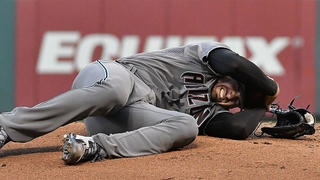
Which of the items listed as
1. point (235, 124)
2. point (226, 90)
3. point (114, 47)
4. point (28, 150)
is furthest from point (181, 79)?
point (114, 47)

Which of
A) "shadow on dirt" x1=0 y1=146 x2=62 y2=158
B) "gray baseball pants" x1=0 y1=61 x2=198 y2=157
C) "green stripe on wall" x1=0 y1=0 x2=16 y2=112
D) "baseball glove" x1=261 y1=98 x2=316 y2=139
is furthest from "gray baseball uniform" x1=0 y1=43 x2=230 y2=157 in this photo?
"green stripe on wall" x1=0 y1=0 x2=16 y2=112

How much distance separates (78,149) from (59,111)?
10.5 inches

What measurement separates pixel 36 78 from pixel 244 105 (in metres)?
3.33

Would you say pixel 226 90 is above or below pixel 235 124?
above

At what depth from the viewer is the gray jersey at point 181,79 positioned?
3.26 meters

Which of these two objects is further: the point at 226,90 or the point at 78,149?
the point at 226,90

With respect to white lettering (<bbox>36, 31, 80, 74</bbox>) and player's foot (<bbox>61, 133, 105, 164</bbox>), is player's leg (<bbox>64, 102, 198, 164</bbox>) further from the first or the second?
white lettering (<bbox>36, 31, 80, 74</bbox>)

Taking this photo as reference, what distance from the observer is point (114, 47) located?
633 centimetres

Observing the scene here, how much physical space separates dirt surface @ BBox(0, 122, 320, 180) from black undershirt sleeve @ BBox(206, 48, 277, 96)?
30cm

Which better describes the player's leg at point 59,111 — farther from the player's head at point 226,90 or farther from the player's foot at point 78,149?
the player's head at point 226,90

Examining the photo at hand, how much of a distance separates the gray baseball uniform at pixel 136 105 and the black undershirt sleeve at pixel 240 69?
Result: 8 cm

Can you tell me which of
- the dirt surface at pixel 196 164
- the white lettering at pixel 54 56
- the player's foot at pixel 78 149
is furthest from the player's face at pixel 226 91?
the white lettering at pixel 54 56

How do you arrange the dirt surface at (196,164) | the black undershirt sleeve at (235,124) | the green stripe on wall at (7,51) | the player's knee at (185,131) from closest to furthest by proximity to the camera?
the dirt surface at (196,164) → the player's knee at (185,131) → the black undershirt sleeve at (235,124) → the green stripe on wall at (7,51)

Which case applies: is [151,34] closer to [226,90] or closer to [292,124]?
[292,124]
